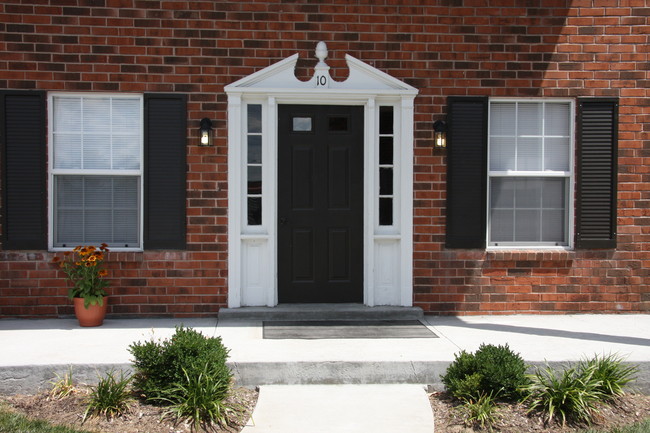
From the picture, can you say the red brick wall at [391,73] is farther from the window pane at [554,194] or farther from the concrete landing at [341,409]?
the concrete landing at [341,409]

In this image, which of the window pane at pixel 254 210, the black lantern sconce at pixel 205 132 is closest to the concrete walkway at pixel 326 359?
the window pane at pixel 254 210

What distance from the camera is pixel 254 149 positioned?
7543mm

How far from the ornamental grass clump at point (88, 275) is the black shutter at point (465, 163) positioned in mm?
3922

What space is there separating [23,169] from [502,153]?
18.0ft

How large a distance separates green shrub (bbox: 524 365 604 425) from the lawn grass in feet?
11.1

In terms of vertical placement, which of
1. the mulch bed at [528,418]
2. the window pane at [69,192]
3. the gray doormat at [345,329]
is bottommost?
the mulch bed at [528,418]

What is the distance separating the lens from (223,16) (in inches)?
291

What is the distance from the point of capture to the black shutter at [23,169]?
23.6 ft

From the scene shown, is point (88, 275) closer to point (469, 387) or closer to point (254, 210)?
point (254, 210)

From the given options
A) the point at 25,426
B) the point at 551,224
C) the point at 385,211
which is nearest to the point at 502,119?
the point at 551,224

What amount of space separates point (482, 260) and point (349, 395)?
2961mm

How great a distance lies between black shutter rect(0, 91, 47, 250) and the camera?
283 inches

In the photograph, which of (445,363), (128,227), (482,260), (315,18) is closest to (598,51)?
(482,260)

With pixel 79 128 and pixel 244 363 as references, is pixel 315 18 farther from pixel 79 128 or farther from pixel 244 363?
pixel 244 363
